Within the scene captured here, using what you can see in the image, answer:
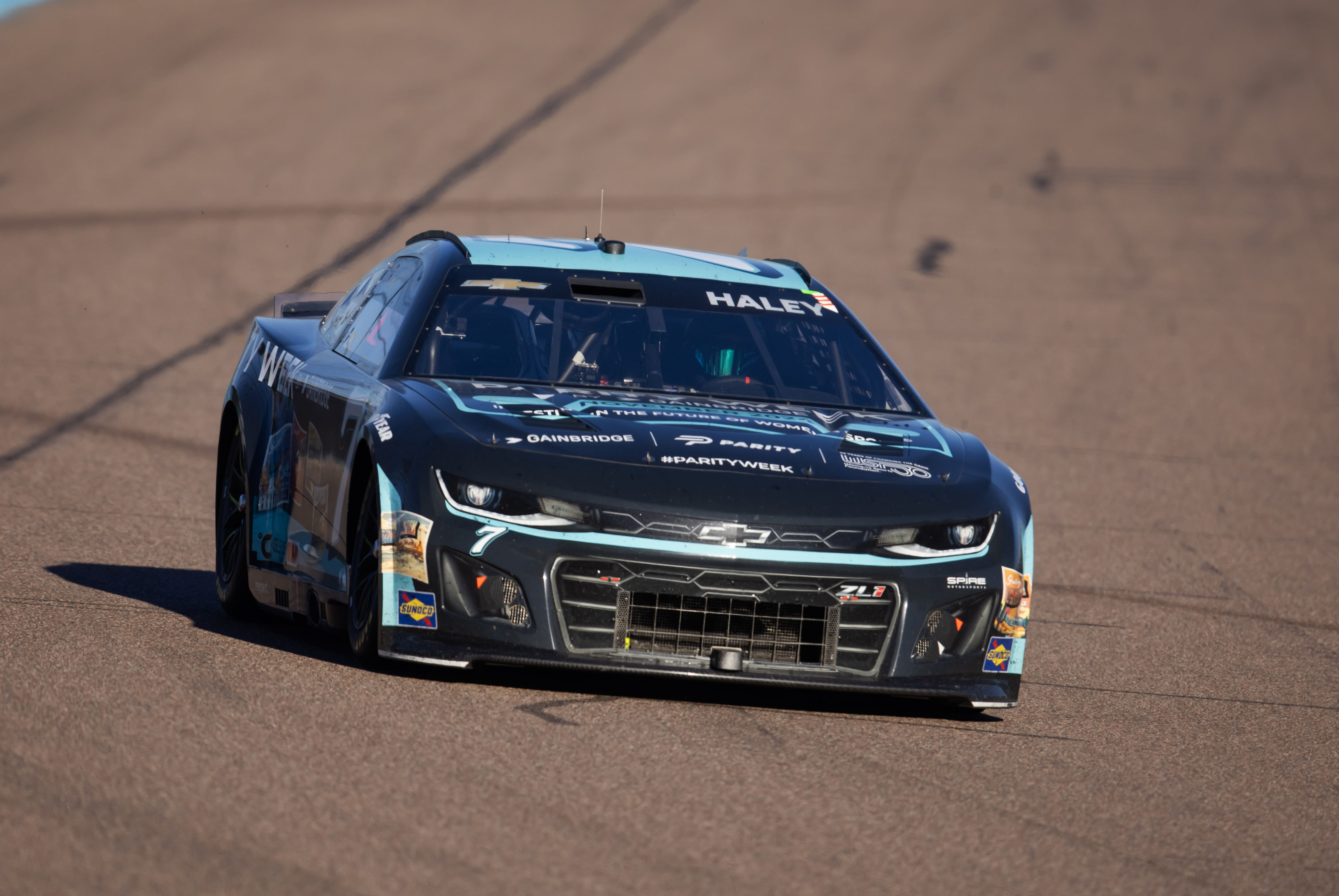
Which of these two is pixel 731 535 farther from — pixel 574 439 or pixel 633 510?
pixel 574 439

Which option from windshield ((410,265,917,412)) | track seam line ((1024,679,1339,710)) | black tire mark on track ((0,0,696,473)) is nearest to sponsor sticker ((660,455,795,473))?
windshield ((410,265,917,412))

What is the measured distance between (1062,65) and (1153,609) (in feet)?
75.5

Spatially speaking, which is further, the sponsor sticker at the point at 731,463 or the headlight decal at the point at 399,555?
the sponsor sticker at the point at 731,463

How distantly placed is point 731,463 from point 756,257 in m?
14.8

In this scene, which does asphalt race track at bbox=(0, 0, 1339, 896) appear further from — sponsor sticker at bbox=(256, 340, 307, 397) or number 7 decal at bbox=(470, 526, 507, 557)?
sponsor sticker at bbox=(256, 340, 307, 397)

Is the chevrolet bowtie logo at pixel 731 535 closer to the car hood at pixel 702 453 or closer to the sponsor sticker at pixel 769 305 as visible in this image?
the car hood at pixel 702 453

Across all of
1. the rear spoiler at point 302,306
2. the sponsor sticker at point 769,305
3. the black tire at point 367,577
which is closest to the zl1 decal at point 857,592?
the black tire at point 367,577

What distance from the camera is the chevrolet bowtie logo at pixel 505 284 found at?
279 inches

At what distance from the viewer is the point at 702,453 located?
19.6 feet

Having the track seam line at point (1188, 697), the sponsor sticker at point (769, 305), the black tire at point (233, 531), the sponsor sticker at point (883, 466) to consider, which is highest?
the sponsor sticker at point (769, 305)

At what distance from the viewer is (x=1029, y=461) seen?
559 inches

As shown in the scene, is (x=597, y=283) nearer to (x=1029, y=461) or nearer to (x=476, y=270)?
(x=476, y=270)

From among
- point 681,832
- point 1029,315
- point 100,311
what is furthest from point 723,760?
point 1029,315

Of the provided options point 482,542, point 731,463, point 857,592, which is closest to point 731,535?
point 731,463
